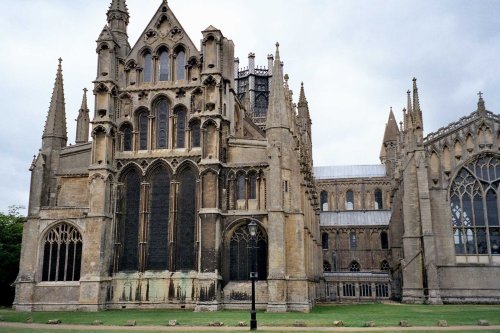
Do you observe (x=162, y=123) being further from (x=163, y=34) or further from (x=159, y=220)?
(x=159, y=220)

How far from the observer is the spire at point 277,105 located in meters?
38.1

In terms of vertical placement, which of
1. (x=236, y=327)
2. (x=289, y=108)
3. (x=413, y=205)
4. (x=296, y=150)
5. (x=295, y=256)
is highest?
(x=289, y=108)

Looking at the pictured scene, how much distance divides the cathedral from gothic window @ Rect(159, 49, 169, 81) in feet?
0.38

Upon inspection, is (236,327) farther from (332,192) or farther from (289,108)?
(332,192)

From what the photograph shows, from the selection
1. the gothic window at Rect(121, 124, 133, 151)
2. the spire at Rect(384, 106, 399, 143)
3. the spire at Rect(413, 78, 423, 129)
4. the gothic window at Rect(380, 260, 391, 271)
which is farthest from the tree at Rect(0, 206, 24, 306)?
the spire at Rect(384, 106, 399, 143)

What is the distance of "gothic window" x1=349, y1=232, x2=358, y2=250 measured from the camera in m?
70.3

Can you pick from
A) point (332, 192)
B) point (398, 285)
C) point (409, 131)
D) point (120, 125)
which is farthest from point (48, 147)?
point (332, 192)

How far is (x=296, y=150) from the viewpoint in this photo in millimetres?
41375

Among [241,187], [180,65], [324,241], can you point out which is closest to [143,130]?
[180,65]

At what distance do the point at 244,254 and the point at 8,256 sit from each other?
22.2 meters

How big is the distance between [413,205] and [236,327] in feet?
86.2

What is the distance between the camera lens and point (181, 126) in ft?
134

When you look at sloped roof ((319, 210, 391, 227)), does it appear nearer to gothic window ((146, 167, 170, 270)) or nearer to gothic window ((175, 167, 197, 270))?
gothic window ((175, 167, 197, 270))

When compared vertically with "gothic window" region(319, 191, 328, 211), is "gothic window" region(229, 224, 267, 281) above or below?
below
